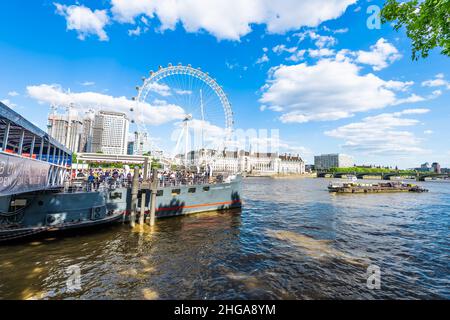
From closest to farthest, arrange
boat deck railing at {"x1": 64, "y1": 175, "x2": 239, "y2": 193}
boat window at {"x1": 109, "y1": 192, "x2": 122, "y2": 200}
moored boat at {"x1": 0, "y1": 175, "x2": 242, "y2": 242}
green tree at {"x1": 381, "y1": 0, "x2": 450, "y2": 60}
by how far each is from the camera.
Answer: green tree at {"x1": 381, "y1": 0, "x2": 450, "y2": 60}
moored boat at {"x1": 0, "y1": 175, "x2": 242, "y2": 242}
boat deck railing at {"x1": 64, "y1": 175, "x2": 239, "y2": 193}
boat window at {"x1": 109, "y1": 192, "x2": 122, "y2": 200}

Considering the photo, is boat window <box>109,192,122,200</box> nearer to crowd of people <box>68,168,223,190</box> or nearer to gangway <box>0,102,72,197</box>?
crowd of people <box>68,168,223,190</box>

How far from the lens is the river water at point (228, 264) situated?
30.5 feet

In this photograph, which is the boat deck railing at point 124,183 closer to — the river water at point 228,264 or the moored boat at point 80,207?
the moored boat at point 80,207

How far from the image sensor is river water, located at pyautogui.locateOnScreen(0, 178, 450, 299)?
928 cm

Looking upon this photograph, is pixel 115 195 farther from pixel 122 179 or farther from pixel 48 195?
pixel 48 195

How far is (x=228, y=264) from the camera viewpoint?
472 inches


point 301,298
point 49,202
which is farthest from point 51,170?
point 301,298

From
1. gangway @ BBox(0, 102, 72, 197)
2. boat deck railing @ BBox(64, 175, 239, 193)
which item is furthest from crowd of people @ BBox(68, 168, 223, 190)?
gangway @ BBox(0, 102, 72, 197)

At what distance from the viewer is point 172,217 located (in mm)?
23141

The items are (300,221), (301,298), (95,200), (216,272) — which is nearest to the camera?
(301,298)

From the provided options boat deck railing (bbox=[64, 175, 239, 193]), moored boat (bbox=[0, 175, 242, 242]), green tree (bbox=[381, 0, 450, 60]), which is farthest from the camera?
boat deck railing (bbox=[64, 175, 239, 193])

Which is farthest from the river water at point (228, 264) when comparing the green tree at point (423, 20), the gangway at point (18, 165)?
the green tree at point (423, 20)

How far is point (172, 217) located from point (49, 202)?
10739 millimetres
